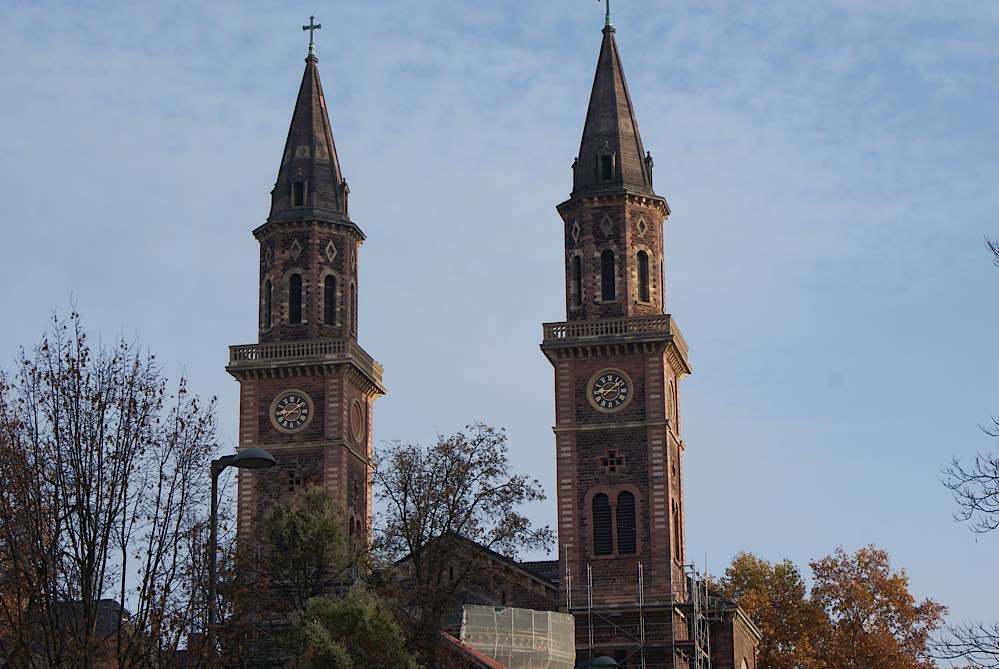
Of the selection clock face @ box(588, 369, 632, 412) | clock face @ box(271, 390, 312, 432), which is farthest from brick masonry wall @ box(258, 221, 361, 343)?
Answer: clock face @ box(588, 369, 632, 412)

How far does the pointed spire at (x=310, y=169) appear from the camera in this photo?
8100 centimetres

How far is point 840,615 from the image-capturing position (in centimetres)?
8862

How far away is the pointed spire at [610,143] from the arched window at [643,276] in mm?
2708

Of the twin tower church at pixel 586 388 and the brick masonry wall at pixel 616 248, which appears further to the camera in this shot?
the brick masonry wall at pixel 616 248

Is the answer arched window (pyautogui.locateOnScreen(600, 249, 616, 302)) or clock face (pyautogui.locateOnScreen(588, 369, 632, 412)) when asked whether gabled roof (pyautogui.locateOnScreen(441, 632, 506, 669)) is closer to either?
clock face (pyautogui.locateOnScreen(588, 369, 632, 412))

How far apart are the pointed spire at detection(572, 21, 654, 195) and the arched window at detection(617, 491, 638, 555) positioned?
12544mm

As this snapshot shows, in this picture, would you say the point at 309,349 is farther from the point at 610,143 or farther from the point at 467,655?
the point at 467,655

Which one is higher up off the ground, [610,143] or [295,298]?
[610,143]

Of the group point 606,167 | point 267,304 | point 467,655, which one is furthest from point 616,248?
point 467,655

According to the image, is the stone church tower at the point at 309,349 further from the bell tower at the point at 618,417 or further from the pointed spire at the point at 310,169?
the bell tower at the point at 618,417

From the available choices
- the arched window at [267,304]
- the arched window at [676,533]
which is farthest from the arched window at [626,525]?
the arched window at [267,304]

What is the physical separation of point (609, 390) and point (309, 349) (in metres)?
12.4

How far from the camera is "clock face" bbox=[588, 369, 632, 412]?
74062 mm

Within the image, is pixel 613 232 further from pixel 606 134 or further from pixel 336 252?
pixel 336 252
